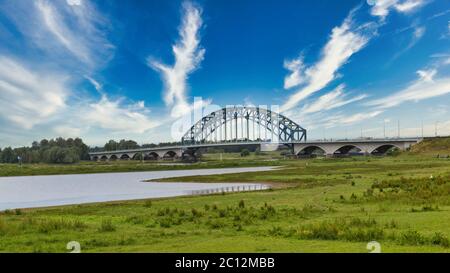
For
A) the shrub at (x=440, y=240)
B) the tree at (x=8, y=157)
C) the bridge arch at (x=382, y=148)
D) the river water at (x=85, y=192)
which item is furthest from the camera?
the tree at (x=8, y=157)

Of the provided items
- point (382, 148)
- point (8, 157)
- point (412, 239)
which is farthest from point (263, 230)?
point (8, 157)

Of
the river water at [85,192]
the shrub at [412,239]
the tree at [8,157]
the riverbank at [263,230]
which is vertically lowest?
the river water at [85,192]

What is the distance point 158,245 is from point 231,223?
6280 millimetres

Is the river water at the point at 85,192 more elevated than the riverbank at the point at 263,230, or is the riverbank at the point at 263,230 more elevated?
the riverbank at the point at 263,230

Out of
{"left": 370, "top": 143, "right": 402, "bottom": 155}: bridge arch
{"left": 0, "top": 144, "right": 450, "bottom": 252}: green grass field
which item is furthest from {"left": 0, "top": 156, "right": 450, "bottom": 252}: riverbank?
{"left": 370, "top": 143, "right": 402, "bottom": 155}: bridge arch

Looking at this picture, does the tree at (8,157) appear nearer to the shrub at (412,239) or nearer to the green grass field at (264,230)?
the green grass field at (264,230)

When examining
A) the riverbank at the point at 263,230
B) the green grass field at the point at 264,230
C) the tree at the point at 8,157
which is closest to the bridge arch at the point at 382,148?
the green grass field at the point at 264,230

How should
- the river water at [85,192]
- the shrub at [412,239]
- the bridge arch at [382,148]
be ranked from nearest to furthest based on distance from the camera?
1. the shrub at [412,239]
2. the river water at [85,192]
3. the bridge arch at [382,148]

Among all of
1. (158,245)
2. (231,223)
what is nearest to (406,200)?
(231,223)

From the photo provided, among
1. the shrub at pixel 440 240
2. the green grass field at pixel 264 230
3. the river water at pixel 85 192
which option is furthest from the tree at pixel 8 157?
the shrub at pixel 440 240

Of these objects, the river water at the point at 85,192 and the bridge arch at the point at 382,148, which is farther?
the bridge arch at the point at 382,148

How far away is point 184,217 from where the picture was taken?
24.1 m
